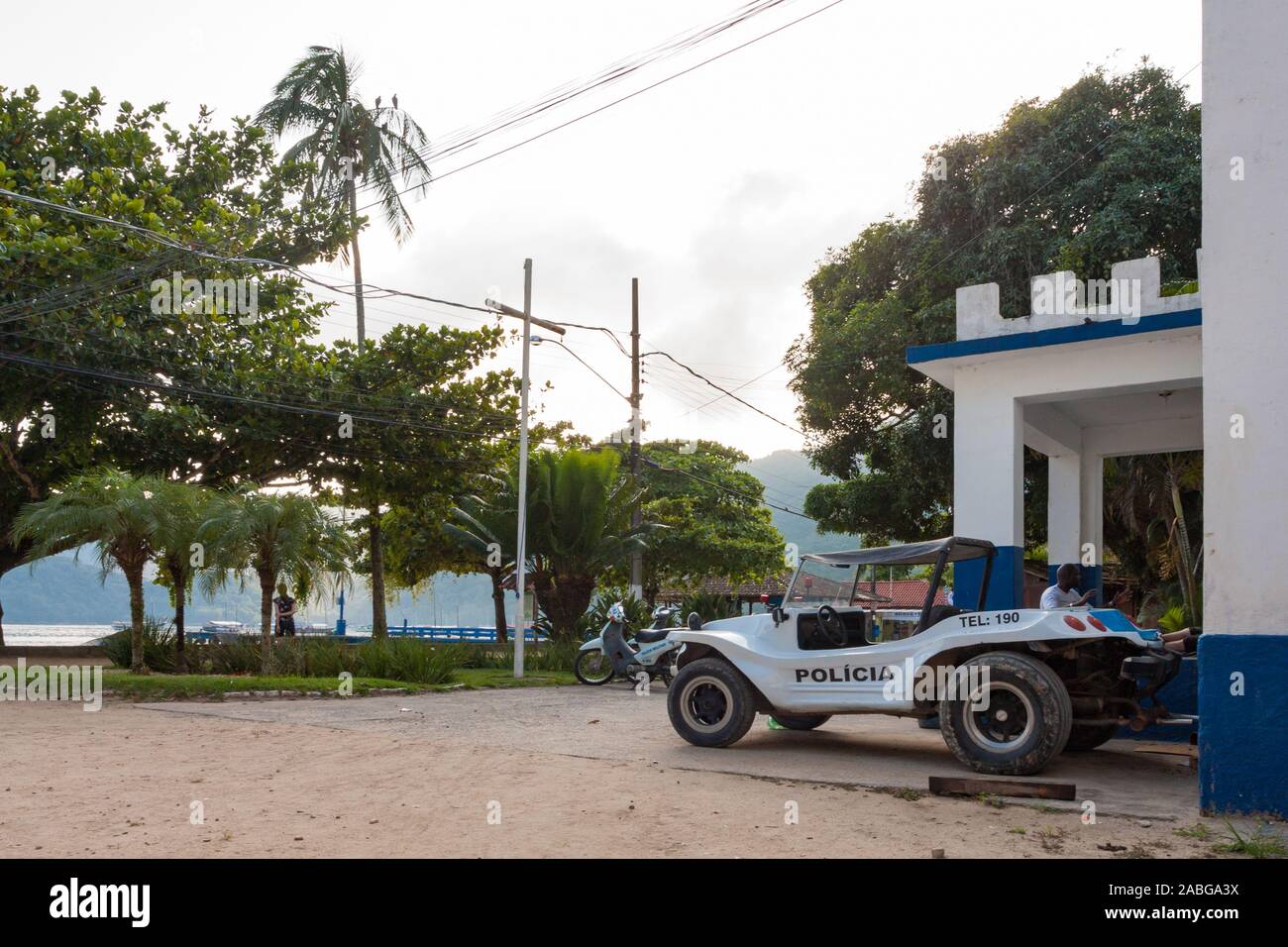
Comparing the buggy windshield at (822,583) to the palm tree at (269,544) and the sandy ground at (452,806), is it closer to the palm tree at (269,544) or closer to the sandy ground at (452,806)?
the sandy ground at (452,806)

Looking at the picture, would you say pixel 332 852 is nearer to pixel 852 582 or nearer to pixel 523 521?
pixel 852 582

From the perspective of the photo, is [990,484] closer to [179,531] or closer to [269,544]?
[269,544]

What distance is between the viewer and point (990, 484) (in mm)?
11352

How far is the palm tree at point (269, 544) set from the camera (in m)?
15.5

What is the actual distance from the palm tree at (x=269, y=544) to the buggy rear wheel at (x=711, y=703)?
7.98m

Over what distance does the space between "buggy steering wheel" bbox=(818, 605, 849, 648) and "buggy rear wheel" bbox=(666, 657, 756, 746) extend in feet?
2.67

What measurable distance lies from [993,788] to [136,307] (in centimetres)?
1822

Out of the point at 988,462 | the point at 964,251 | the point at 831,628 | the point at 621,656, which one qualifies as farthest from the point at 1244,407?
the point at 964,251

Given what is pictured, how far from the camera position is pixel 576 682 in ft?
60.1

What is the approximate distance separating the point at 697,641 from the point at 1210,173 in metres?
5.43

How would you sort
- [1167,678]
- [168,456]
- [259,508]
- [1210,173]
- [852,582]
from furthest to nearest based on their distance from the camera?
[168,456], [259,508], [852,582], [1167,678], [1210,173]

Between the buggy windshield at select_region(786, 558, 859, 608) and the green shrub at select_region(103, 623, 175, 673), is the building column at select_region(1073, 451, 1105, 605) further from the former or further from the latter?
the green shrub at select_region(103, 623, 175, 673)

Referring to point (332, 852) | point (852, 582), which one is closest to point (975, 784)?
point (852, 582)

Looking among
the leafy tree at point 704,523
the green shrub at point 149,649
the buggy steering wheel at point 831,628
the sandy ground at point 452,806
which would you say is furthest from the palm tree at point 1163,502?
the leafy tree at point 704,523
